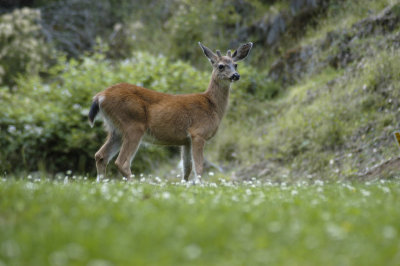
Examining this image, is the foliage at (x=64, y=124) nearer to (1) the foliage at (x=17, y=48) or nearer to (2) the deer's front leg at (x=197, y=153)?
(2) the deer's front leg at (x=197, y=153)

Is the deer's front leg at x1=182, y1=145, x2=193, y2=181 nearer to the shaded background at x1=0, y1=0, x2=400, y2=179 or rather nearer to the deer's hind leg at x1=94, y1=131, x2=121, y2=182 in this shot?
the deer's hind leg at x1=94, y1=131, x2=121, y2=182

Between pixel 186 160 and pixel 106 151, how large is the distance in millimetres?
1290

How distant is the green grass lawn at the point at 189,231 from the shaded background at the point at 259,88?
9.52 feet

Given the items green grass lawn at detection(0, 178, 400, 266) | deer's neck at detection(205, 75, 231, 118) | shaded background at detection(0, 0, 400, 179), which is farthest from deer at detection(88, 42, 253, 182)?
green grass lawn at detection(0, 178, 400, 266)

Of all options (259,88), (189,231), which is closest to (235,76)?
(189,231)

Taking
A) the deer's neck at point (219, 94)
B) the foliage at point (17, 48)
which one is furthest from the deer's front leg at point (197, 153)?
the foliage at point (17, 48)

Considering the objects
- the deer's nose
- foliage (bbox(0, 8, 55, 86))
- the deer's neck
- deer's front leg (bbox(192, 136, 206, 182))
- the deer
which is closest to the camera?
the deer

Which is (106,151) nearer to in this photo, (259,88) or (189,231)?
(189,231)

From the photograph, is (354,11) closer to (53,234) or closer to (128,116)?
(128,116)

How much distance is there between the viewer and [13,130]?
9516mm

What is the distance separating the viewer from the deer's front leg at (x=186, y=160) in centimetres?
752

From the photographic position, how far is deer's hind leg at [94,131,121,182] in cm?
706

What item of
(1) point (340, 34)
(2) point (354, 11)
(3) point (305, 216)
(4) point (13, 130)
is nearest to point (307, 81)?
(1) point (340, 34)

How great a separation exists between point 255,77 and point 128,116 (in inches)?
326
